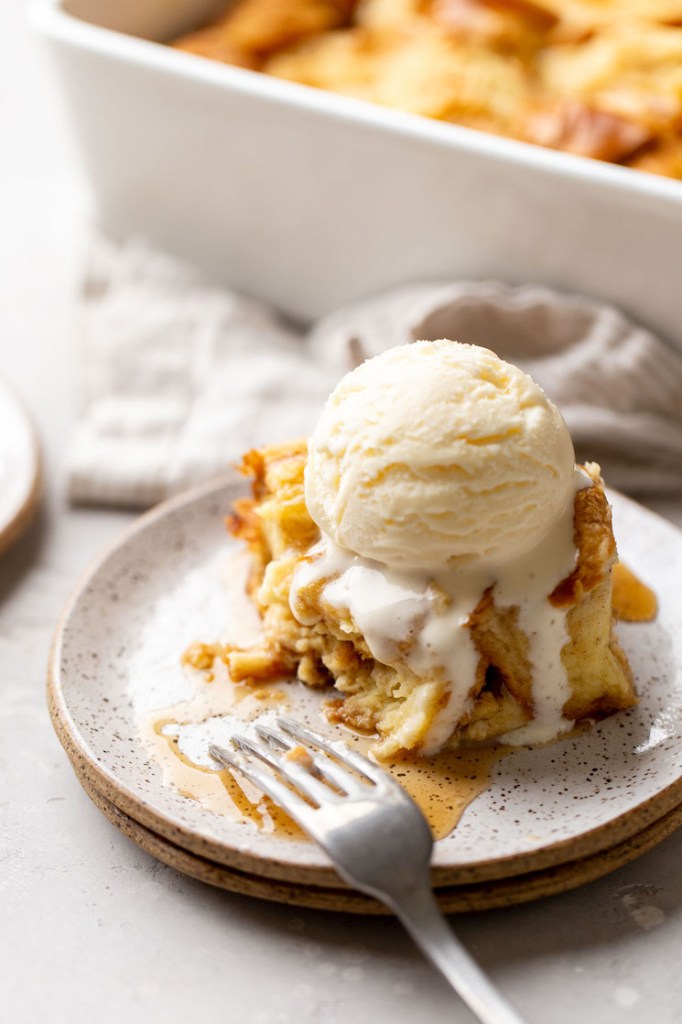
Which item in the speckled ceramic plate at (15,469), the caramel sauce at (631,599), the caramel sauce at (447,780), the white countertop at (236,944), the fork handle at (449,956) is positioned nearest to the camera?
the fork handle at (449,956)

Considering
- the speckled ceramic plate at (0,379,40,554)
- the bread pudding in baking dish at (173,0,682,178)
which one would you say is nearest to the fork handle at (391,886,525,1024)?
the speckled ceramic plate at (0,379,40,554)

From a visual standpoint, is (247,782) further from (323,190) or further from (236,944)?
(323,190)

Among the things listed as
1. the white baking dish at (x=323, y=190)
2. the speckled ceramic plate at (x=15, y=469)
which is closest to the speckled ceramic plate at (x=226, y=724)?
the speckled ceramic plate at (x=15, y=469)

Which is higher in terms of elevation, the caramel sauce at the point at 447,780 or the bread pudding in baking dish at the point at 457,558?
the bread pudding in baking dish at the point at 457,558

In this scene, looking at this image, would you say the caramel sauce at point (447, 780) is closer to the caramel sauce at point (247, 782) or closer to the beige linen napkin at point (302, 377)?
the caramel sauce at point (247, 782)

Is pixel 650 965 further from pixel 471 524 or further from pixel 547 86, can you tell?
pixel 547 86

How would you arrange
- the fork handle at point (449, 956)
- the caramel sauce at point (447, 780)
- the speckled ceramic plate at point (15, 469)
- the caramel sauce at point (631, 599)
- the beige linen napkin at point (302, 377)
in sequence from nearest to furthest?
the fork handle at point (449, 956)
the caramel sauce at point (447, 780)
the caramel sauce at point (631, 599)
the speckled ceramic plate at point (15, 469)
the beige linen napkin at point (302, 377)

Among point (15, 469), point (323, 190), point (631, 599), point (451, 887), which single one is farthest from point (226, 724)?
point (323, 190)
